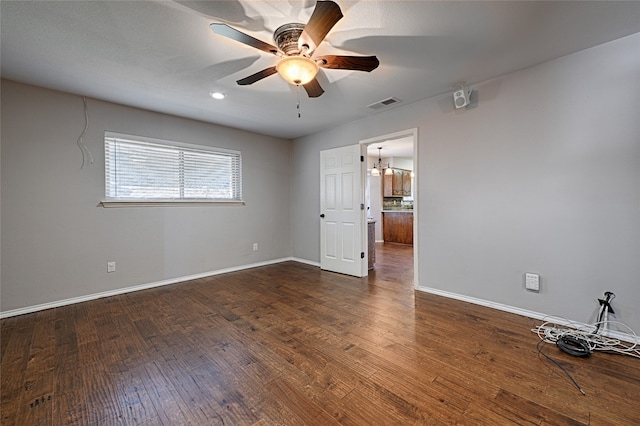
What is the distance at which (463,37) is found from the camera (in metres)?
2.14

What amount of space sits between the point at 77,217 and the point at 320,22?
354 cm

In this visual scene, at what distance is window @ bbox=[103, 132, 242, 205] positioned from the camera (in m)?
3.52

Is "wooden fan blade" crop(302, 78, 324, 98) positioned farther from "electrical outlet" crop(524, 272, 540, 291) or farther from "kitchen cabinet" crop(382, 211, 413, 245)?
"kitchen cabinet" crop(382, 211, 413, 245)

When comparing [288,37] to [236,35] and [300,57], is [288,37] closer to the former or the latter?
[300,57]

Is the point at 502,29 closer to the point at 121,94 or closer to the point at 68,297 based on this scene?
the point at 121,94

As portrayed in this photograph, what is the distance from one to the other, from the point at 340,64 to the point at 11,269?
3925 millimetres

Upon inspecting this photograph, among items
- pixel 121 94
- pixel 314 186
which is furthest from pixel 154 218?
pixel 314 186

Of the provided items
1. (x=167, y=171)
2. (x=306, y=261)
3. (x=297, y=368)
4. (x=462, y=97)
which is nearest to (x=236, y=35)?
(x=297, y=368)

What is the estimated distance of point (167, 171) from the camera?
3.97m

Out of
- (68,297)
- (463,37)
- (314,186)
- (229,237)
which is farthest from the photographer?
(314,186)

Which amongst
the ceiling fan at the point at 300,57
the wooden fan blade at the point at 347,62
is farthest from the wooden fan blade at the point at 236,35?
the wooden fan blade at the point at 347,62

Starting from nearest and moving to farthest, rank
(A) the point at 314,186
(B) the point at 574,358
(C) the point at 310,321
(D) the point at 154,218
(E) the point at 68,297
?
(B) the point at 574,358 → (C) the point at 310,321 → (E) the point at 68,297 → (D) the point at 154,218 → (A) the point at 314,186

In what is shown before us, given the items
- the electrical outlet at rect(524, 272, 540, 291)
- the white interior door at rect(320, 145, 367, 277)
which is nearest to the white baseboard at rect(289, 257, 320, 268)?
the white interior door at rect(320, 145, 367, 277)

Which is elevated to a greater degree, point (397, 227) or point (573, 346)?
point (397, 227)
